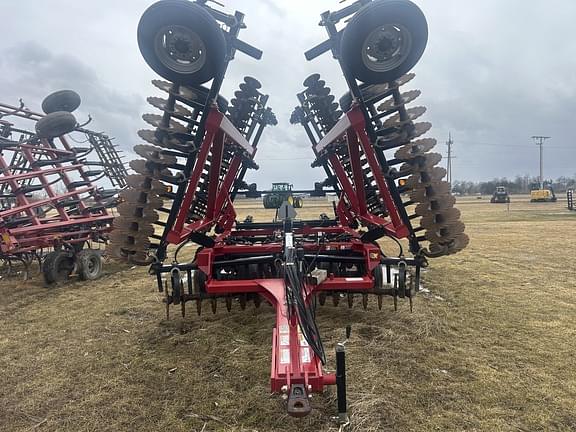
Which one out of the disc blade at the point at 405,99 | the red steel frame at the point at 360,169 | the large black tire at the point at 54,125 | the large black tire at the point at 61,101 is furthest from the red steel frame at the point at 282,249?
the large black tire at the point at 61,101

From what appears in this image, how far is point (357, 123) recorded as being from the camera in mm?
4586

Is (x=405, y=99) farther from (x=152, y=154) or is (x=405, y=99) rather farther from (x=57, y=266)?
(x=57, y=266)

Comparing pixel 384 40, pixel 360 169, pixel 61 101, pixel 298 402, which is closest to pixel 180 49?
pixel 384 40

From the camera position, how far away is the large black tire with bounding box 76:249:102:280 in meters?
8.70

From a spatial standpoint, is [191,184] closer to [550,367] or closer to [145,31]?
[145,31]

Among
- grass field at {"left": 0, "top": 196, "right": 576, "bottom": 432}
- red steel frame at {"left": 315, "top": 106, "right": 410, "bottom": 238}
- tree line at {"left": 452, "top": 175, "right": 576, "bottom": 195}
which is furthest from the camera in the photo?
tree line at {"left": 452, "top": 175, "right": 576, "bottom": 195}

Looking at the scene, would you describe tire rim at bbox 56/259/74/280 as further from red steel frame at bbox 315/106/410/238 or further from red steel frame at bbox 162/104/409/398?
red steel frame at bbox 315/106/410/238

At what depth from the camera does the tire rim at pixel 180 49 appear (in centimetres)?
391

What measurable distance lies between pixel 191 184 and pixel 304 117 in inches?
192

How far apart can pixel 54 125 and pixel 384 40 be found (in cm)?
787

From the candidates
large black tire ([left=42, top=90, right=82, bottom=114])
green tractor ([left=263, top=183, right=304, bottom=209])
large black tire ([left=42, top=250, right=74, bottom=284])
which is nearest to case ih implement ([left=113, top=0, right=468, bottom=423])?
green tractor ([left=263, top=183, right=304, bottom=209])

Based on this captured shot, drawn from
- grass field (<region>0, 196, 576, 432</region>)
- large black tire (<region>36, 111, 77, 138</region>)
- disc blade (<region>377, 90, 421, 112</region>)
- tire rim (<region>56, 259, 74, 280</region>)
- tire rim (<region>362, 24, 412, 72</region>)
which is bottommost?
grass field (<region>0, 196, 576, 432</region>)

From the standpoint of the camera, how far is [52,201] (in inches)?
351

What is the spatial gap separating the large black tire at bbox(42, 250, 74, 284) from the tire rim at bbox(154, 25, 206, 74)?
20.1 ft
